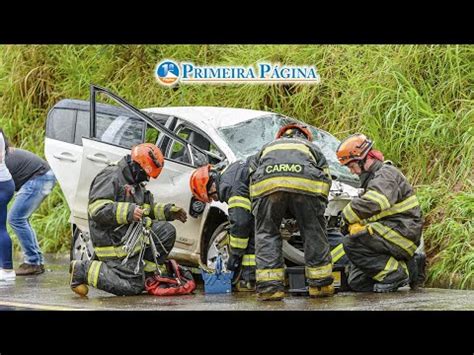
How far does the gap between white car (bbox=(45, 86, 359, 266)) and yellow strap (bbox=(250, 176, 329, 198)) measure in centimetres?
62

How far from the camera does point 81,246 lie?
425 inches

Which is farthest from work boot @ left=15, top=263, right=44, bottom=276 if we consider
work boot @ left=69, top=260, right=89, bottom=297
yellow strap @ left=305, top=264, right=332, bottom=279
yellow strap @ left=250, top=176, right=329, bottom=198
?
yellow strap @ left=305, top=264, right=332, bottom=279

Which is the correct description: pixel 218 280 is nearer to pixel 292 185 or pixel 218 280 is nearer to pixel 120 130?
pixel 292 185

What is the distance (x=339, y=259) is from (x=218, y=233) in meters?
1.09

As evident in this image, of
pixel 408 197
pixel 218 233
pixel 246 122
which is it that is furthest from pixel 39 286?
pixel 408 197

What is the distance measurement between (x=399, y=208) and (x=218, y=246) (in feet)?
5.39

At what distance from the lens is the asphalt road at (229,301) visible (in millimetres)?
8930

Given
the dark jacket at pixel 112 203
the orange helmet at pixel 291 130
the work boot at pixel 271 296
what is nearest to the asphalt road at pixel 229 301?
the work boot at pixel 271 296

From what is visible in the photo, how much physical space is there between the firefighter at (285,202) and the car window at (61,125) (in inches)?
84.8

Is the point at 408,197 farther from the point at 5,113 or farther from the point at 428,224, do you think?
the point at 5,113

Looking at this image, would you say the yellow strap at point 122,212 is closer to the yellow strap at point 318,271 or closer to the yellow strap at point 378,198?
the yellow strap at point 318,271

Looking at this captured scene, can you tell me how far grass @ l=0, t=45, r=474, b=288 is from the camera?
10.2 meters

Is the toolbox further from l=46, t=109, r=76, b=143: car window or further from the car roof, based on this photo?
l=46, t=109, r=76, b=143: car window

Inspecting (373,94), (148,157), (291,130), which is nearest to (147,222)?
(148,157)
